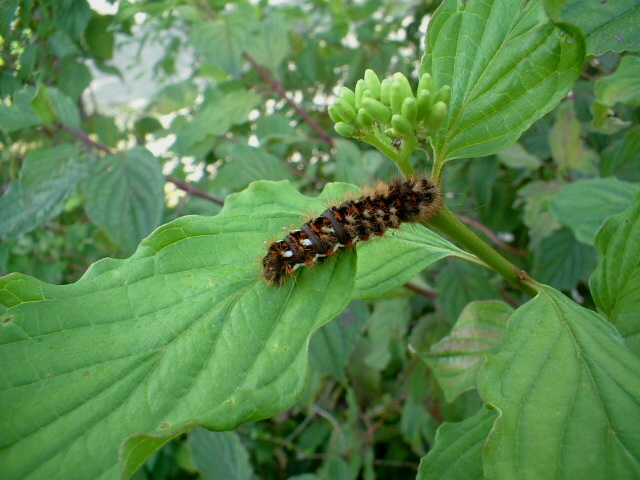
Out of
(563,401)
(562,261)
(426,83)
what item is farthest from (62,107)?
(562,261)

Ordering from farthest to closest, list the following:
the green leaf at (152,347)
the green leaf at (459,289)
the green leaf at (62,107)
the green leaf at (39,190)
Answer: the green leaf at (459,289)
the green leaf at (62,107)
the green leaf at (39,190)
the green leaf at (152,347)

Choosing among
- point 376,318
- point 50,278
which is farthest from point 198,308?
point 50,278

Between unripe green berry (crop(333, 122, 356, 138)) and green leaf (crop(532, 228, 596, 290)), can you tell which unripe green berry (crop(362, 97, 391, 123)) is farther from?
green leaf (crop(532, 228, 596, 290))

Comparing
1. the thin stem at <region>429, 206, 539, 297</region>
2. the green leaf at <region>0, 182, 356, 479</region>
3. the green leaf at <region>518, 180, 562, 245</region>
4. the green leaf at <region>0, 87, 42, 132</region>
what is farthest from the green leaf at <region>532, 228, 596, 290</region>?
the green leaf at <region>0, 87, 42, 132</region>

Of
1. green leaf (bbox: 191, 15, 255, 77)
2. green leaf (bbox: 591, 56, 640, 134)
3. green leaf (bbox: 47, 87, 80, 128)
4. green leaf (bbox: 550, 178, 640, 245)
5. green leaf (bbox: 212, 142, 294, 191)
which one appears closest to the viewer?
green leaf (bbox: 591, 56, 640, 134)

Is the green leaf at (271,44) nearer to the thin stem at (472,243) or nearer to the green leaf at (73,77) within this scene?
the green leaf at (73,77)

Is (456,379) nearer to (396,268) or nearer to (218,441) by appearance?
(396,268)

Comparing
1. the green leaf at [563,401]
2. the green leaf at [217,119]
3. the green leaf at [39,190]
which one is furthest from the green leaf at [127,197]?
the green leaf at [563,401]
